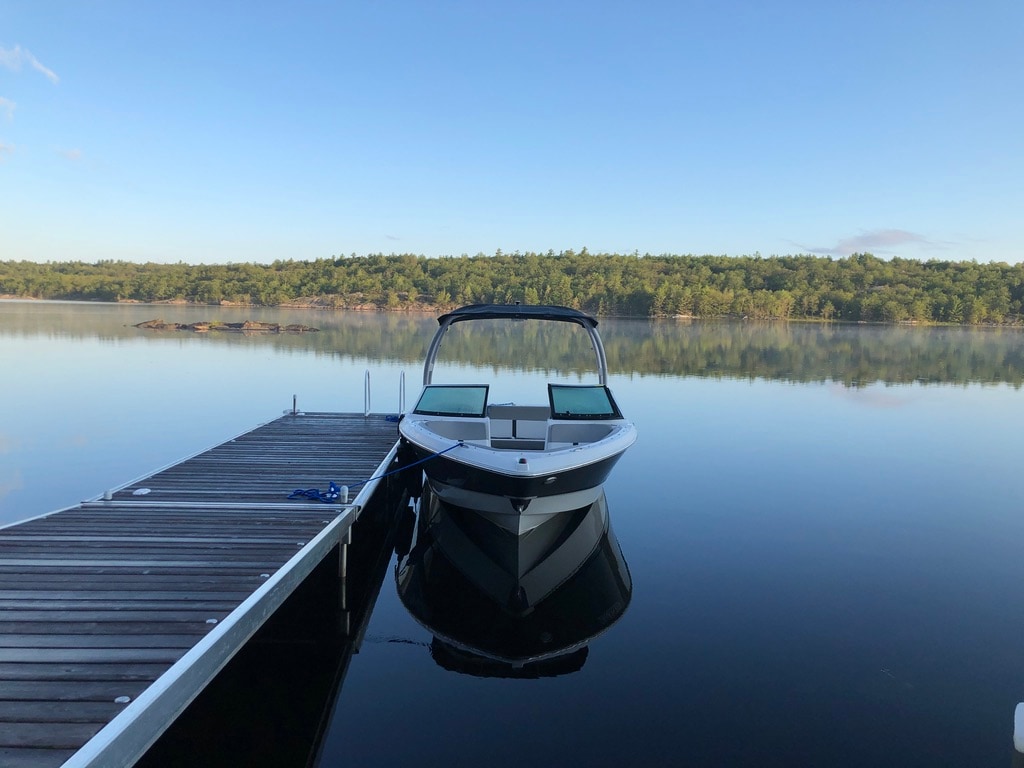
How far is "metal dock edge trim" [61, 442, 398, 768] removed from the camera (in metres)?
2.76

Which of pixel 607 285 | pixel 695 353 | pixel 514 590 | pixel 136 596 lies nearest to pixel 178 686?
pixel 136 596

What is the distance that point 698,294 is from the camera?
9612 centimetres

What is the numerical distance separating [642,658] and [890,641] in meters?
2.28

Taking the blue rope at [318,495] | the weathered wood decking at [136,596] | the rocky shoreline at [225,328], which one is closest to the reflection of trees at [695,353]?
the rocky shoreline at [225,328]

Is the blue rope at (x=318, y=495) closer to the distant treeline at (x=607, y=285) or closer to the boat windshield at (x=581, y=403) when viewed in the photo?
the boat windshield at (x=581, y=403)

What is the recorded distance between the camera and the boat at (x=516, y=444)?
6.83 m

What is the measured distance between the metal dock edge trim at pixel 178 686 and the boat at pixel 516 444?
7.44 feet

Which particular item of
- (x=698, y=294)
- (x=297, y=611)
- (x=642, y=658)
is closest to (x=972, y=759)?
(x=642, y=658)

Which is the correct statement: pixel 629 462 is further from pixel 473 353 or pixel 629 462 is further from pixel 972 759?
pixel 473 353

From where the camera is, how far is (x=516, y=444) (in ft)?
31.6

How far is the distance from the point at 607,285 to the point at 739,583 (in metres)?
99.4

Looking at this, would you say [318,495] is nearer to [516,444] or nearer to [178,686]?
[516,444]

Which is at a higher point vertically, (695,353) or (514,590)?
(695,353)

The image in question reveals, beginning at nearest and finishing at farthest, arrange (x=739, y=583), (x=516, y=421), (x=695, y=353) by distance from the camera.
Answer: (x=739, y=583), (x=516, y=421), (x=695, y=353)
